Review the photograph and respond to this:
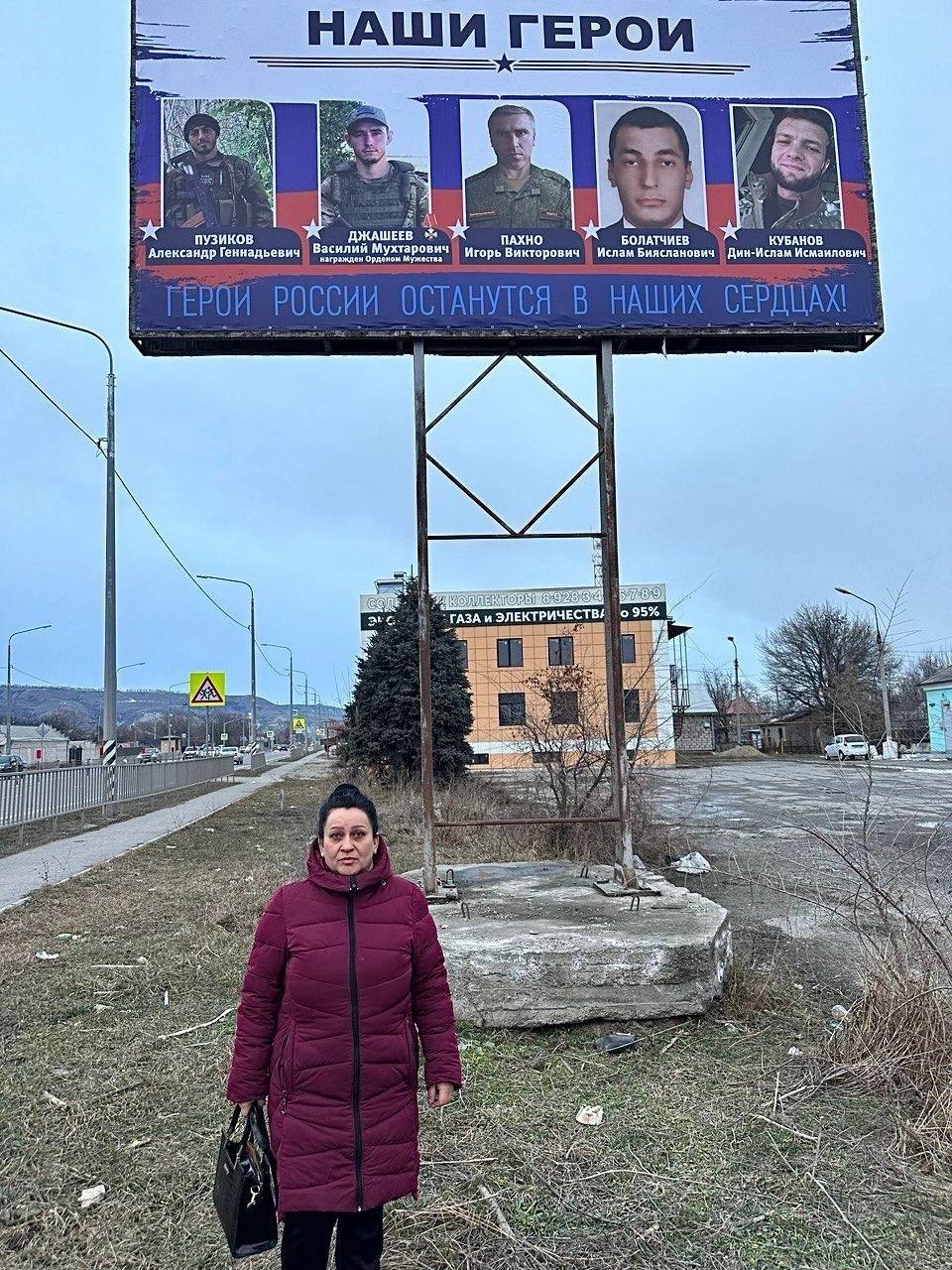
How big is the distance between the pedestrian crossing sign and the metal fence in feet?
6.82

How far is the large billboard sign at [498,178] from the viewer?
6.60 m

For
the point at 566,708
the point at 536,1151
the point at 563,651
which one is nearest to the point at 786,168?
the point at 566,708

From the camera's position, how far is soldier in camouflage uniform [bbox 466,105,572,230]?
22.1ft

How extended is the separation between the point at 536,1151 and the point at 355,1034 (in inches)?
60.5

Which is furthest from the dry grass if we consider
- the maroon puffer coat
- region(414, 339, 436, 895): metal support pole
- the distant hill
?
the distant hill

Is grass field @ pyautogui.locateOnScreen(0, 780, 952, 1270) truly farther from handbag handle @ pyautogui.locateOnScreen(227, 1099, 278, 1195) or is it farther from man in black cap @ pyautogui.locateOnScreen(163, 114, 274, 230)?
man in black cap @ pyautogui.locateOnScreen(163, 114, 274, 230)

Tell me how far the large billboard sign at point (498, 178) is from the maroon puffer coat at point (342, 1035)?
4935 millimetres

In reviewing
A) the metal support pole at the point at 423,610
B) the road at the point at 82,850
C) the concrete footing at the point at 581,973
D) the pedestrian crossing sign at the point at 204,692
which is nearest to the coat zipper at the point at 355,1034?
the concrete footing at the point at 581,973

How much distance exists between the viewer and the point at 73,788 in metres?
16.4

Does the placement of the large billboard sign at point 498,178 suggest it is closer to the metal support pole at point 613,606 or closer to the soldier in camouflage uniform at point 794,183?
the soldier in camouflage uniform at point 794,183

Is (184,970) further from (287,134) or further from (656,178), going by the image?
(656,178)

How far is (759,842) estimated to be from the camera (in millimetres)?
12945

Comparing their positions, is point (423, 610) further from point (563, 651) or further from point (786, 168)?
point (563, 651)

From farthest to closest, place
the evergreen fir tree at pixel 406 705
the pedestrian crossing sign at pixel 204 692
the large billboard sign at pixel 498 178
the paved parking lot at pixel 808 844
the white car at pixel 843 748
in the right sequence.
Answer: the pedestrian crossing sign at pixel 204 692
the evergreen fir tree at pixel 406 705
the large billboard sign at pixel 498 178
the paved parking lot at pixel 808 844
the white car at pixel 843 748
